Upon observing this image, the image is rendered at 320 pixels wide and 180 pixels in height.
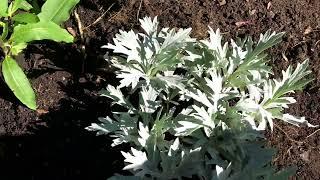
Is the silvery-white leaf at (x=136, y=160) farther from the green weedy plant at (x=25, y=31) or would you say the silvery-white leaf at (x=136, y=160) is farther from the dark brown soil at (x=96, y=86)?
the green weedy plant at (x=25, y=31)

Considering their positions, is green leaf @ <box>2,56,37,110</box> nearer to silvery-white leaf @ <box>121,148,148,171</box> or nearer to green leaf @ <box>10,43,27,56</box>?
green leaf @ <box>10,43,27,56</box>

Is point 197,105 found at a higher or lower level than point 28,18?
lower

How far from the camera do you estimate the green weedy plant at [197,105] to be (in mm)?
2457

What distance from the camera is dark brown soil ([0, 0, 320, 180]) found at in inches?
111

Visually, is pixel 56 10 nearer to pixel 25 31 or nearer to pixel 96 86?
pixel 25 31

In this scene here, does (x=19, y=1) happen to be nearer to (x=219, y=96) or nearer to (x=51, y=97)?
(x=51, y=97)

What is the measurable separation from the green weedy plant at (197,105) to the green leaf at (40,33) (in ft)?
0.89

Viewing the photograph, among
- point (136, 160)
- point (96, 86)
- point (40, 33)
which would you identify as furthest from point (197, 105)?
point (40, 33)

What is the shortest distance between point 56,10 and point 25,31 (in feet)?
Answer: 0.71

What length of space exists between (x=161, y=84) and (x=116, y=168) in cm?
50

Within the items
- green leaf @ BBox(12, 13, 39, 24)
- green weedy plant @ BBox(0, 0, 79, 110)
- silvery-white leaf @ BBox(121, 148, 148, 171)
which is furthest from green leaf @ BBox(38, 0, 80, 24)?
silvery-white leaf @ BBox(121, 148, 148, 171)

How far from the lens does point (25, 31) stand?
106 inches

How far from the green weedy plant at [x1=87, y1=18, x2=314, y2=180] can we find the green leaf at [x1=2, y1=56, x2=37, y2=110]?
0.36 m

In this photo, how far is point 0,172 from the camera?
2.79 meters
